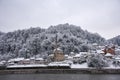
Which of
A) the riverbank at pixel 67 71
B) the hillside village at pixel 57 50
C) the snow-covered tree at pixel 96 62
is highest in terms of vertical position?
the hillside village at pixel 57 50

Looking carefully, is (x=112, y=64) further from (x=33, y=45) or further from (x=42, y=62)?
(x=33, y=45)

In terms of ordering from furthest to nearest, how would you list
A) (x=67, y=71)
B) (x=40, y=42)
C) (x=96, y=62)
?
1. (x=40, y=42)
2. (x=96, y=62)
3. (x=67, y=71)

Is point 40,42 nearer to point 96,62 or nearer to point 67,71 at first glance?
point 67,71

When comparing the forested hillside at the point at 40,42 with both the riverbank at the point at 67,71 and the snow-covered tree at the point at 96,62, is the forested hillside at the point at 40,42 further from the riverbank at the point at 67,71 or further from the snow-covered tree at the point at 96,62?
the snow-covered tree at the point at 96,62

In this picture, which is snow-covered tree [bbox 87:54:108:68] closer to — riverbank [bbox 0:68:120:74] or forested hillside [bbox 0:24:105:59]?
riverbank [bbox 0:68:120:74]

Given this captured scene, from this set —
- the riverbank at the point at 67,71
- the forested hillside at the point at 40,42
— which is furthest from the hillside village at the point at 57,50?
the riverbank at the point at 67,71

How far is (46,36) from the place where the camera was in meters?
102

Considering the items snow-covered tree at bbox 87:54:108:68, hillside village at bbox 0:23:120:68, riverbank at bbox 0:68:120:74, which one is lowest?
riverbank at bbox 0:68:120:74

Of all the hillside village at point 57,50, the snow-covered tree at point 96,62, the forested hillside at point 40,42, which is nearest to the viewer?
the snow-covered tree at point 96,62

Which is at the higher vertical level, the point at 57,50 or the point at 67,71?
the point at 57,50

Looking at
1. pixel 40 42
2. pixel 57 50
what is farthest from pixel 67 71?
pixel 40 42

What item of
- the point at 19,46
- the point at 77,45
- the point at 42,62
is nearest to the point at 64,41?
the point at 77,45

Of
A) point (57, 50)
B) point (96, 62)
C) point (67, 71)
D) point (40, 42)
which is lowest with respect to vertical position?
point (67, 71)

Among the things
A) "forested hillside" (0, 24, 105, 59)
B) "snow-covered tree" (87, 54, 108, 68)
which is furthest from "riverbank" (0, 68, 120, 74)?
"forested hillside" (0, 24, 105, 59)
